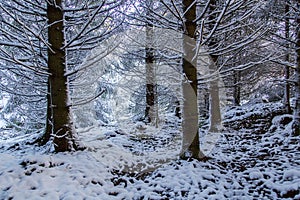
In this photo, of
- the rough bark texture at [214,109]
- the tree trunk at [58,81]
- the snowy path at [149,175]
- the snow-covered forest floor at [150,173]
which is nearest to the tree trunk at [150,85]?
the rough bark texture at [214,109]

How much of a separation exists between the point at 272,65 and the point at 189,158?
1114cm

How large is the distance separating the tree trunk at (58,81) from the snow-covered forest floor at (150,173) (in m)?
0.48

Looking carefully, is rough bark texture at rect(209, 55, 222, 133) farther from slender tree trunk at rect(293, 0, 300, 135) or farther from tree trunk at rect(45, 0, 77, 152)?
tree trunk at rect(45, 0, 77, 152)

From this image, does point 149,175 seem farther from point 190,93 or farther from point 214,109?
point 214,109

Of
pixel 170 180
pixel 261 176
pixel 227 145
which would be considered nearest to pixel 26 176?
pixel 170 180

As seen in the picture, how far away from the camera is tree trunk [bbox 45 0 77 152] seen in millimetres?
4625

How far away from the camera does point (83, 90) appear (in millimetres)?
11000

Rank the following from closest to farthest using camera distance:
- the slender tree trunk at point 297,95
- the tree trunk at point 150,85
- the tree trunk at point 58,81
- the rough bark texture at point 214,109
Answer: the tree trunk at point 58,81 < the slender tree trunk at point 297,95 < the rough bark texture at point 214,109 < the tree trunk at point 150,85

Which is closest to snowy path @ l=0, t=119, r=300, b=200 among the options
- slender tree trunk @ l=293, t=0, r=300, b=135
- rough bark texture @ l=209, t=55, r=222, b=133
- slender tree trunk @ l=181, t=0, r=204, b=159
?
slender tree trunk @ l=181, t=0, r=204, b=159

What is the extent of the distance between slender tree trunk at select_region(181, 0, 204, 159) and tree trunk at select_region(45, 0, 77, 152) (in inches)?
105

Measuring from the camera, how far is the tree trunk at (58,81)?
15.2 ft

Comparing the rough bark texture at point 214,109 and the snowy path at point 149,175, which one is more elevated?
the rough bark texture at point 214,109

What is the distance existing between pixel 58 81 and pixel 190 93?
9.67 ft

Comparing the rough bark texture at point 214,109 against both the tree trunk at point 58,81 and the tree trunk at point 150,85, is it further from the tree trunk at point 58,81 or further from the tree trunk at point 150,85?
the tree trunk at point 58,81
